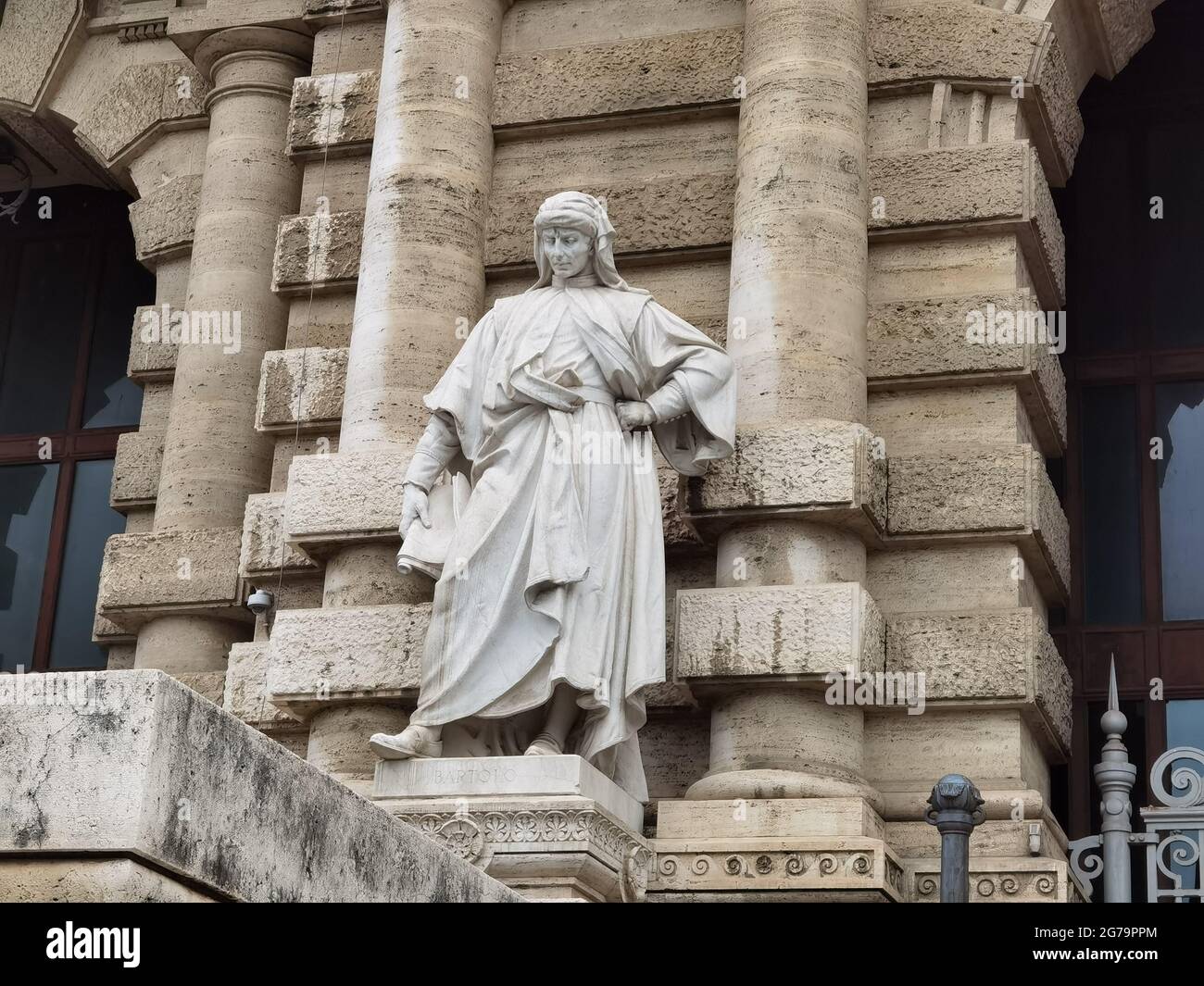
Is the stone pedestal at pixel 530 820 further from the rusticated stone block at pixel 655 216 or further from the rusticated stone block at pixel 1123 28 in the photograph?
the rusticated stone block at pixel 1123 28

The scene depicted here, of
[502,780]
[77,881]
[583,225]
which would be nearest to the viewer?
[77,881]

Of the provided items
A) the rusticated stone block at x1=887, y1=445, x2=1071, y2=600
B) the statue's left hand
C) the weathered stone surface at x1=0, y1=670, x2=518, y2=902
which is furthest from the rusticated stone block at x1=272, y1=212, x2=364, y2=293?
the weathered stone surface at x1=0, y1=670, x2=518, y2=902

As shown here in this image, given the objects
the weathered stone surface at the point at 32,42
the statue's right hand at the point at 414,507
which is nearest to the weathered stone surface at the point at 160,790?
the statue's right hand at the point at 414,507

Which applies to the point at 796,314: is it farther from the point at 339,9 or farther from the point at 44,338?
the point at 44,338

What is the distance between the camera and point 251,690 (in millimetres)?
12047

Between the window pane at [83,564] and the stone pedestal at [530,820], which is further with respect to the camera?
the window pane at [83,564]

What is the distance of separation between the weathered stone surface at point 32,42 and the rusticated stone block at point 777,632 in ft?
23.5

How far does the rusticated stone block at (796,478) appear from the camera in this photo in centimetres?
1088

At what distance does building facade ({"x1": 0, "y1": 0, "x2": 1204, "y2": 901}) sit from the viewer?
10688mm

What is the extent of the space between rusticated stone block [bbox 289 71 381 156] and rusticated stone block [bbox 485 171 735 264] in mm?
1264

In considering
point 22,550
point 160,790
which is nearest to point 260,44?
point 22,550

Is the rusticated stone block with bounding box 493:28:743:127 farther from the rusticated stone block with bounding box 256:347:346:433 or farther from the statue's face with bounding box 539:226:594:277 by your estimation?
the statue's face with bounding box 539:226:594:277

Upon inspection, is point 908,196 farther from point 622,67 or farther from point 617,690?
point 617,690

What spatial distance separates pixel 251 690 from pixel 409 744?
2.24 meters
